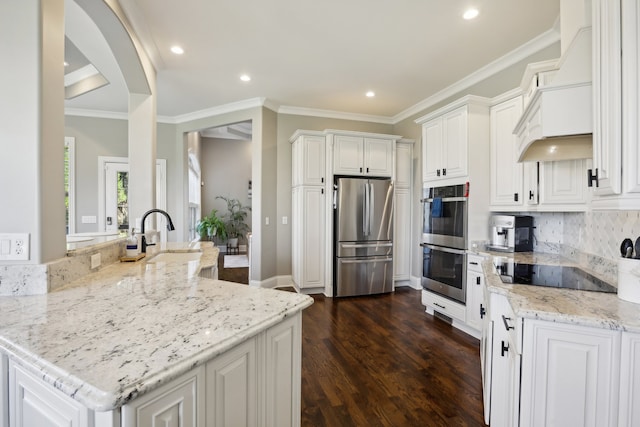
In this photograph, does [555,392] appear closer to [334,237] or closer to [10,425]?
[10,425]

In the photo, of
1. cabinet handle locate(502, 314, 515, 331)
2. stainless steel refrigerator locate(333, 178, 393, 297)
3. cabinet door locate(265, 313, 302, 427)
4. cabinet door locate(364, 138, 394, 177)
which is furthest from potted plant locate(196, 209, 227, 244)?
cabinet handle locate(502, 314, 515, 331)

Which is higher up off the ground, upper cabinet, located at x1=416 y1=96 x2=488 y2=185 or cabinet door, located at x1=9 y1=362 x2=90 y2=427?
upper cabinet, located at x1=416 y1=96 x2=488 y2=185

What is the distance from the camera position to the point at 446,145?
3.23m

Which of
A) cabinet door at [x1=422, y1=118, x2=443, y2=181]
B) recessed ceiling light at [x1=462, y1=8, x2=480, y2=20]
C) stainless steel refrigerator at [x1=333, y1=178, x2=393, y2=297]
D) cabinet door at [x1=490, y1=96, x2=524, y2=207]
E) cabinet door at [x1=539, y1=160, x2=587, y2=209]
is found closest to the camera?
cabinet door at [x1=539, y1=160, x2=587, y2=209]

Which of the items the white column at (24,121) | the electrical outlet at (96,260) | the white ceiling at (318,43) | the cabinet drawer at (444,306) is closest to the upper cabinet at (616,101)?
the white ceiling at (318,43)

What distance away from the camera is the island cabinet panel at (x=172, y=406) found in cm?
63

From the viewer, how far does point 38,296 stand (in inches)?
47.6

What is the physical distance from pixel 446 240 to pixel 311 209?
1.90 metres

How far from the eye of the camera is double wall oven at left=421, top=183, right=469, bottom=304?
2975 mm

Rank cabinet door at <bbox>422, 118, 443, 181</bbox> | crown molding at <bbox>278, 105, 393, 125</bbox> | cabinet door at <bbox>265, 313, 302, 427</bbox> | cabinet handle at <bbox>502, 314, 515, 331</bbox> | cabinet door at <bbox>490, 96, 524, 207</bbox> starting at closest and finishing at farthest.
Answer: cabinet door at <bbox>265, 313, 302, 427</bbox> < cabinet handle at <bbox>502, 314, 515, 331</bbox> < cabinet door at <bbox>490, 96, 524, 207</bbox> < cabinet door at <bbox>422, 118, 443, 181</bbox> < crown molding at <bbox>278, 105, 393, 125</bbox>

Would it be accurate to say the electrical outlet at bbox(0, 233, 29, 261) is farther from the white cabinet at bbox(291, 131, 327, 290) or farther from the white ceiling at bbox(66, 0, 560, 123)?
the white cabinet at bbox(291, 131, 327, 290)

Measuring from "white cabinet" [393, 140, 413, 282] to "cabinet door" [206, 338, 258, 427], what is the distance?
380cm

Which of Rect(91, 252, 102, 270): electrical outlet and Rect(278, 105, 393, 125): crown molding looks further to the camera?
Rect(278, 105, 393, 125): crown molding

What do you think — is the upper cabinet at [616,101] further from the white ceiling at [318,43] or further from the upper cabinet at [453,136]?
the upper cabinet at [453,136]
